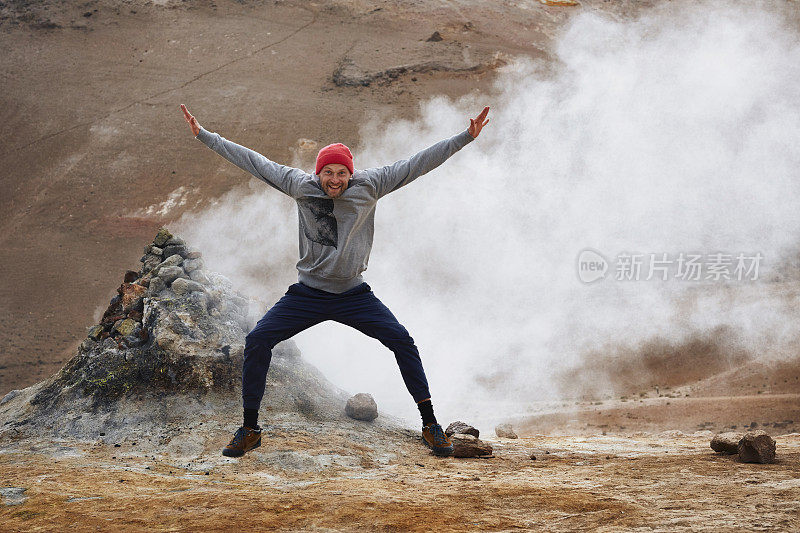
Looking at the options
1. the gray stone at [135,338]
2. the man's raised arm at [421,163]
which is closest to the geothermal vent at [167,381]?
the gray stone at [135,338]

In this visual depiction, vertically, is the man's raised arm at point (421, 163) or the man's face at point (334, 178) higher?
the man's raised arm at point (421, 163)

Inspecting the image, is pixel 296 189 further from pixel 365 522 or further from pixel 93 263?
pixel 93 263

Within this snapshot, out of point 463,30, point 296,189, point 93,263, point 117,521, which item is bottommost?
point 117,521

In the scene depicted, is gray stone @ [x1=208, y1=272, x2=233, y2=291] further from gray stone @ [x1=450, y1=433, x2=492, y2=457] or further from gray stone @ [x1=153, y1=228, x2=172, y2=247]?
→ gray stone @ [x1=450, y1=433, x2=492, y2=457]

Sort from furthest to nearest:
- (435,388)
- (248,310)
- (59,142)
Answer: (59,142) → (435,388) → (248,310)

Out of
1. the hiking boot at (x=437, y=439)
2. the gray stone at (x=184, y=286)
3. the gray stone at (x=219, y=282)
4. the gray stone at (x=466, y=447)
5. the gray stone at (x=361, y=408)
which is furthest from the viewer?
the gray stone at (x=219, y=282)

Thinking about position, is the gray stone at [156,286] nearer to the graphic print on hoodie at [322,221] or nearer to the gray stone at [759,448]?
the graphic print on hoodie at [322,221]

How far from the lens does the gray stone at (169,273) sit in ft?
16.7

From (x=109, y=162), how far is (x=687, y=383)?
11007 millimetres

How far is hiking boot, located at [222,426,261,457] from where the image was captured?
3.49m

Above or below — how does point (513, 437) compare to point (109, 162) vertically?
below

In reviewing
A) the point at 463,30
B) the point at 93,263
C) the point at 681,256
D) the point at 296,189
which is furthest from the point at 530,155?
the point at 296,189

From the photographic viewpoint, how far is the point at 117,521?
7.95 ft

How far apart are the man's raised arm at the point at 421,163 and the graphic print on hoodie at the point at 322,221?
26 cm
